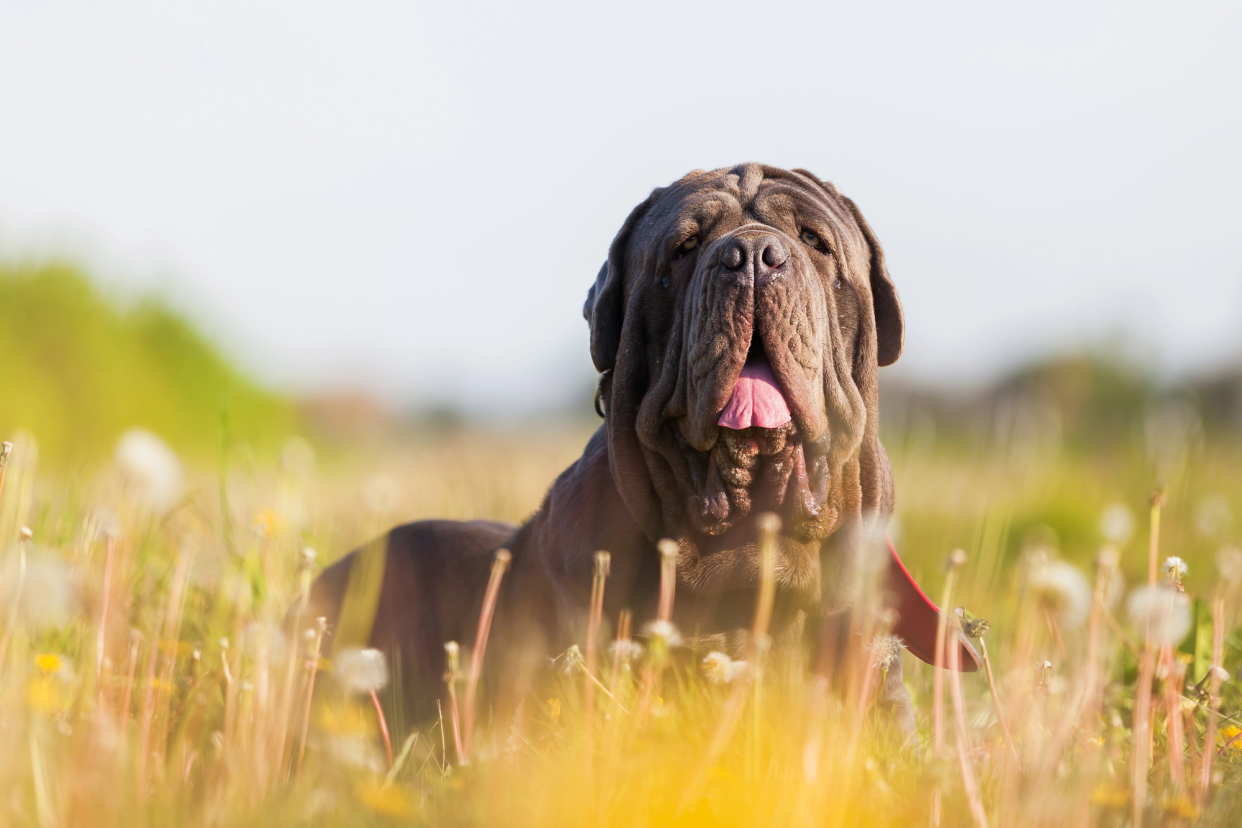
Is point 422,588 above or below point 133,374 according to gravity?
below

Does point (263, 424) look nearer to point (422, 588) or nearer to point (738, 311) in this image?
point (422, 588)

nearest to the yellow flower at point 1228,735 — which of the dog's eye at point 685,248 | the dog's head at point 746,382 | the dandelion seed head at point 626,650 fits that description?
the dog's head at point 746,382

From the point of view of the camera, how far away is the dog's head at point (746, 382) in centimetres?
270

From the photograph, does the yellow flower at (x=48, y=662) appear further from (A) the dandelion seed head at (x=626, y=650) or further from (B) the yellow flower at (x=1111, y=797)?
(B) the yellow flower at (x=1111, y=797)

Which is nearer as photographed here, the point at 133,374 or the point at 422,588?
the point at 422,588

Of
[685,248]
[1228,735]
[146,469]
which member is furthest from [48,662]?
[1228,735]

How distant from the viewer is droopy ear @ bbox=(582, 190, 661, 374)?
308 cm

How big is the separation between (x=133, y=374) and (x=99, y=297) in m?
1.15

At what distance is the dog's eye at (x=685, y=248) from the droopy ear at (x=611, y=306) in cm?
25

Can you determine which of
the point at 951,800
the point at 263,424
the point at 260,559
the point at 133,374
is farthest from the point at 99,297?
the point at 951,800

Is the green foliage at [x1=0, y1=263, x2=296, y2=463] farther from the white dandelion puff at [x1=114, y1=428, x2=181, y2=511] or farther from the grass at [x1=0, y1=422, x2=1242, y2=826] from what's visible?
the white dandelion puff at [x1=114, y1=428, x2=181, y2=511]

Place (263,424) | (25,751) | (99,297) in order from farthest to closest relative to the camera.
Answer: (263,424), (99,297), (25,751)

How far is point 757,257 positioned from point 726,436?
49 cm

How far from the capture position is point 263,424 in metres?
17.2
